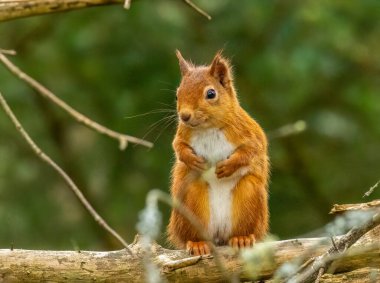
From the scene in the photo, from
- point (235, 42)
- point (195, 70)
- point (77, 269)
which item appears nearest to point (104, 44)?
point (235, 42)

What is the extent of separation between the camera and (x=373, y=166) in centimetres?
1162

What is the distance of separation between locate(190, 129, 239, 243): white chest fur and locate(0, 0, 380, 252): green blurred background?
13.3ft

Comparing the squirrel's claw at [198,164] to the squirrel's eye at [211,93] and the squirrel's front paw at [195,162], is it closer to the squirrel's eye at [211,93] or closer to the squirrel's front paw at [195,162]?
the squirrel's front paw at [195,162]

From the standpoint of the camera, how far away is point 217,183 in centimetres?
661

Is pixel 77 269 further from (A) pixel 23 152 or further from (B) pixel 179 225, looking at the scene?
(A) pixel 23 152

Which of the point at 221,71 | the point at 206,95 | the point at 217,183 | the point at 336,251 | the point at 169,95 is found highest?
the point at 169,95

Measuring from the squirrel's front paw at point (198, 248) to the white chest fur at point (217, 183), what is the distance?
0.14m

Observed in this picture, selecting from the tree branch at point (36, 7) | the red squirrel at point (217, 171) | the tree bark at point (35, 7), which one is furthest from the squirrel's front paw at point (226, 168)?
the tree bark at point (35, 7)

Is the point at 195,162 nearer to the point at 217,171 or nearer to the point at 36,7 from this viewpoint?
the point at 217,171

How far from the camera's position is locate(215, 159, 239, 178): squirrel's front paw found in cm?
650

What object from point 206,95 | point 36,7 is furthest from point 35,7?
point 206,95

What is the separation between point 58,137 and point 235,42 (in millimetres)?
2412

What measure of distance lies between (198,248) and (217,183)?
0.41 m

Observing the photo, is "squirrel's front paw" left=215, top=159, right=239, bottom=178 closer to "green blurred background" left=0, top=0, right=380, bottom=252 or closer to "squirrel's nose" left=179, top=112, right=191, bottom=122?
"squirrel's nose" left=179, top=112, right=191, bottom=122
